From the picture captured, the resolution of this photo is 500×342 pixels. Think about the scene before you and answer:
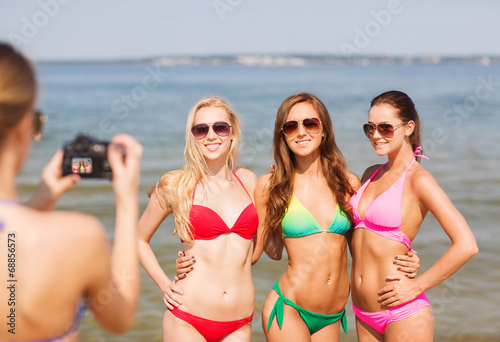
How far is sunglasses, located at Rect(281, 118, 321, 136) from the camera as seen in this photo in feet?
14.5

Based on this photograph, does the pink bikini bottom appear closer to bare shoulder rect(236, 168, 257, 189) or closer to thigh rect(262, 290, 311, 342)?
thigh rect(262, 290, 311, 342)

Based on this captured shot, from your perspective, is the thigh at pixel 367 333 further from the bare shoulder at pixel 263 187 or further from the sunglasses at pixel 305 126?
the sunglasses at pixel 305 126

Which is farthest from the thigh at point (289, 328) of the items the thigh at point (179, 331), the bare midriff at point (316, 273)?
the thigh at point (179, 331)

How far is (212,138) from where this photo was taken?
440cm

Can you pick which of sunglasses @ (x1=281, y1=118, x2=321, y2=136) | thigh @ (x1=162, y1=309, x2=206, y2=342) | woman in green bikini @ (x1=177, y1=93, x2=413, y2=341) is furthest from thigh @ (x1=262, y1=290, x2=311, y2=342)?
sunglasses @ (x1=281, y1=118, x2=321, y2=136)

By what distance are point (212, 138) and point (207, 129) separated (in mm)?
87

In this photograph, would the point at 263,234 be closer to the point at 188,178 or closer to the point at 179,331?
the point at 188,178

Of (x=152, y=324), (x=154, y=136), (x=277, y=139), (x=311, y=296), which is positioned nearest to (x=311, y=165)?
(x=277, y=139)

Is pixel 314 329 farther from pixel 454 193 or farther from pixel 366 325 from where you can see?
pixel 454 193

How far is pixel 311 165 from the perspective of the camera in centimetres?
464

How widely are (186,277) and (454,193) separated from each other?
9.64 meters

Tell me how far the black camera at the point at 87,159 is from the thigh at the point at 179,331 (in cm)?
224

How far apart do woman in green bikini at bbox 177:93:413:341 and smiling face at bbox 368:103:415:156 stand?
1.51 feet

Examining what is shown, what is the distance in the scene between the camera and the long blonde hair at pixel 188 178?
4242 mm
